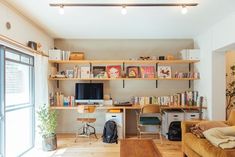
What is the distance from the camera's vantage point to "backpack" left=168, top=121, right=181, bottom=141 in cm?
509

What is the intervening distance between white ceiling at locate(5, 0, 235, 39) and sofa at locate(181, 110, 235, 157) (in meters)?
1.73

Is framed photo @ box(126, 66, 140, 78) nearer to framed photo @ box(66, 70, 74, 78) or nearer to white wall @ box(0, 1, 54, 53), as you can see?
framed photo @ box(66, 70, 74, 78)

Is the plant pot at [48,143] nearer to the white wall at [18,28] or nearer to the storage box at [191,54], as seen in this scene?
the white wall at [18,28]

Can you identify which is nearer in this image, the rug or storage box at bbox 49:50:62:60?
the rug

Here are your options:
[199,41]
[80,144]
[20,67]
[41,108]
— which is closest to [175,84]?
[199,41]

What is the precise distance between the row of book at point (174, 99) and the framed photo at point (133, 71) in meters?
0.57

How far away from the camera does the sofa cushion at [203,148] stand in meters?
2.54

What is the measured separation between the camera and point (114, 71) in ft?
18.6

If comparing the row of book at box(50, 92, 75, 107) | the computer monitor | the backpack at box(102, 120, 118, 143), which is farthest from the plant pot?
the computer monitor

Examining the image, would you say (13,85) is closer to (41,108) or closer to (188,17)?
(41,108)

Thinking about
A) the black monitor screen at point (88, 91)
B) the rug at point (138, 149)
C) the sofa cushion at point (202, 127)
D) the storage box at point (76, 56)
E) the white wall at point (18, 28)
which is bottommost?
the rug at point (138, 149)

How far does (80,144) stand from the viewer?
4.80m

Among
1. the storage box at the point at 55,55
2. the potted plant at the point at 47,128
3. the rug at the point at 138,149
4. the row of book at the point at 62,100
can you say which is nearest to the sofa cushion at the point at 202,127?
the rug at the point at 138,149

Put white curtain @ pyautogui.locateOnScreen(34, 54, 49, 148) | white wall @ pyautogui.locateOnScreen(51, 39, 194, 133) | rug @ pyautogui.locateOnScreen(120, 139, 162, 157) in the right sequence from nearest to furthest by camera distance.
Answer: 1. rug @ pyautogui.locateOnScreen(120, 139, 162, 157)
2. white curtain @ pyautogui.locateOnScreen(34, 54, 49, 148)
3. white wall @ pyautogui.locateOnScreen(51, 39, 194, 133)
